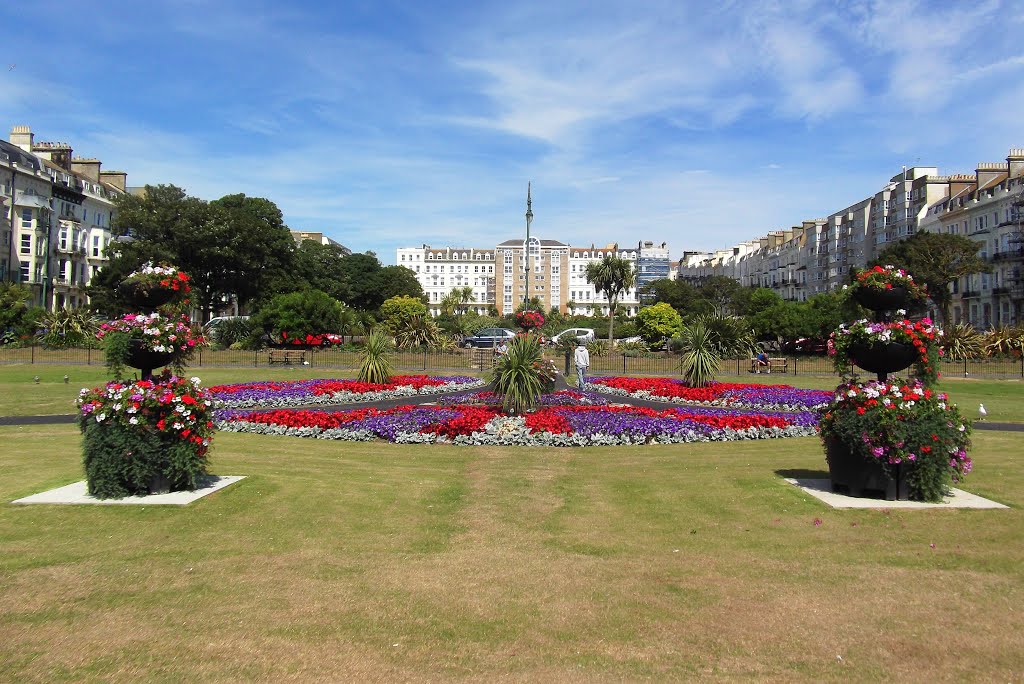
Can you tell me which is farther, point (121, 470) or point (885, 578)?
point (121, 470)

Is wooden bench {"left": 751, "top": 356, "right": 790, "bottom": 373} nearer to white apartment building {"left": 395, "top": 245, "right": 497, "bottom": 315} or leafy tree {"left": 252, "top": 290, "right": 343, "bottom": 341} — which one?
leafy tree {"left": 252, "top": 290, "right": 343, "bottom": 341}

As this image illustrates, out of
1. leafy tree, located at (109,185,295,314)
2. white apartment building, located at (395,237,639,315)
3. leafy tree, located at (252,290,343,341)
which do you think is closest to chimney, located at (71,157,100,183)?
leafy tree, located at (109,185,295,314)

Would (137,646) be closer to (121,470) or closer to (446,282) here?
(121,470)

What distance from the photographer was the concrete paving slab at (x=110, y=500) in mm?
8797

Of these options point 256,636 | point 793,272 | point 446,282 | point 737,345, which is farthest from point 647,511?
point 446,282

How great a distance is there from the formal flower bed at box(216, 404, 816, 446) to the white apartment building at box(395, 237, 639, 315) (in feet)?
497

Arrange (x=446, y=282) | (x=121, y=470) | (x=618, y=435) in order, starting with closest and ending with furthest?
(x=121, y=470) < (x=618, y=435) < (x=446, y=282)

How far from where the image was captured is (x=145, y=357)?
358 inches

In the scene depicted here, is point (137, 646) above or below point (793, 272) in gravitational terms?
below

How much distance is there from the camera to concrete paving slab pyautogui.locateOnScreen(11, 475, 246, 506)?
8797 mm

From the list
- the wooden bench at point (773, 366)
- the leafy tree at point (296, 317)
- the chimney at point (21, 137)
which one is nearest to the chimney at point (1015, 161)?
the wooden bench at point (773, 366)

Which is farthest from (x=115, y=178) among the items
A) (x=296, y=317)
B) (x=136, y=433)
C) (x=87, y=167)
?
(x=136, y=433)

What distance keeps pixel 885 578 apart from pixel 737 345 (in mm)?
39159

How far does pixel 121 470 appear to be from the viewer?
8898 millimetres
